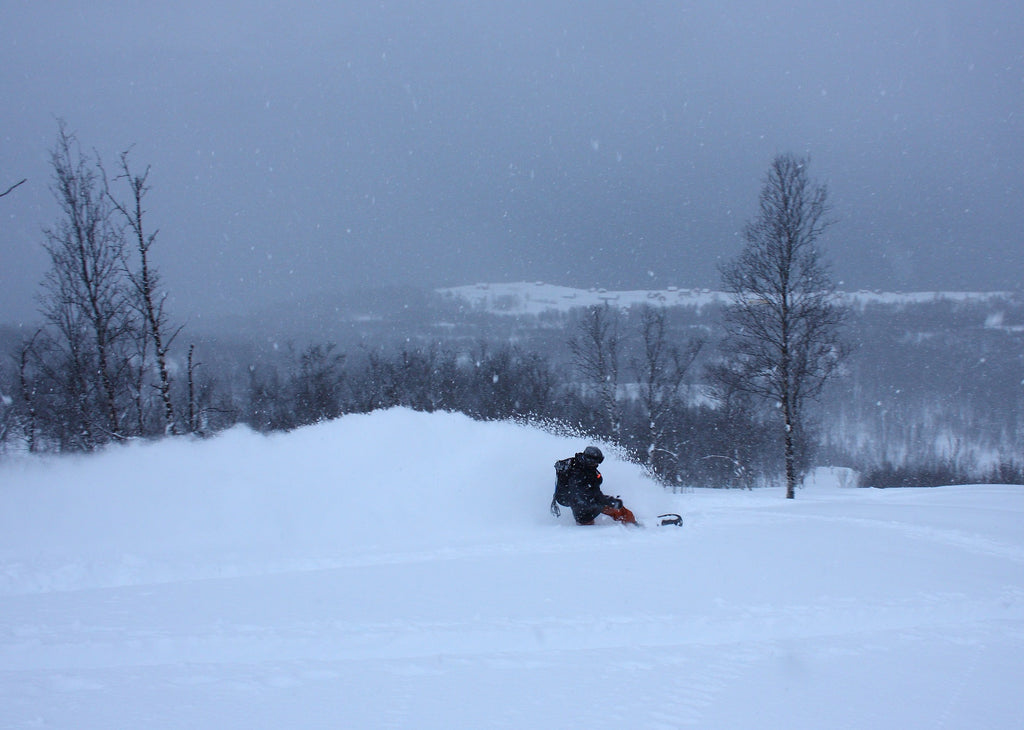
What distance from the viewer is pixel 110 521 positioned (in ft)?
33.8

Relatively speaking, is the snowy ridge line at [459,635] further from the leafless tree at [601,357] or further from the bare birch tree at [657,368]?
the bare birch tree at [657,368]

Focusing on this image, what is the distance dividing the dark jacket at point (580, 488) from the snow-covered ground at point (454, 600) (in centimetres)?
41

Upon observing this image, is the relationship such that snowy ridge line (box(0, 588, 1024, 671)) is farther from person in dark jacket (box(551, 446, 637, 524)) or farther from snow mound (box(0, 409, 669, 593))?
person in dark jacket (box(551, 446, 637, 524))

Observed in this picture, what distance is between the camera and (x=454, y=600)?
649 cm

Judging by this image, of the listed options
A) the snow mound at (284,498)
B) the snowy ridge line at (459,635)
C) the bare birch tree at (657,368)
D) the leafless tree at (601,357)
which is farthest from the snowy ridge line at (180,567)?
the bare birch tree at (657,368)

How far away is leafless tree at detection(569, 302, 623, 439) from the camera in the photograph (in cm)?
3120

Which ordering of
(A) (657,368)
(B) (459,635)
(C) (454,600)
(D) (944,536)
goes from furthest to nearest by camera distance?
(A) (657,368), (D) (944,536), (C) (454,600), (B) (459,635)

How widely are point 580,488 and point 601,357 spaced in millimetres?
21293

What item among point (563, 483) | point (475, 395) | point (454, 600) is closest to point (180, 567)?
point (454, 600)

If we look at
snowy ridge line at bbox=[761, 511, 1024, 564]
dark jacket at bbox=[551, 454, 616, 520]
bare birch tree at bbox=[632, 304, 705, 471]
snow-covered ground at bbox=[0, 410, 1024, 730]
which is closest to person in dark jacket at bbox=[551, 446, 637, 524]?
dark jacket at bbox=[551, 454, 616, 520]

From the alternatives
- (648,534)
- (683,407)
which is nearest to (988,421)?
(683,407)

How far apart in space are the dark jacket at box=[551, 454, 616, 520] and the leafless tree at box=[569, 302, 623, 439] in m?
18.5

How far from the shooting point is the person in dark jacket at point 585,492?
11031 millimetres

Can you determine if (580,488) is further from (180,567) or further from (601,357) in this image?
(601,357)
